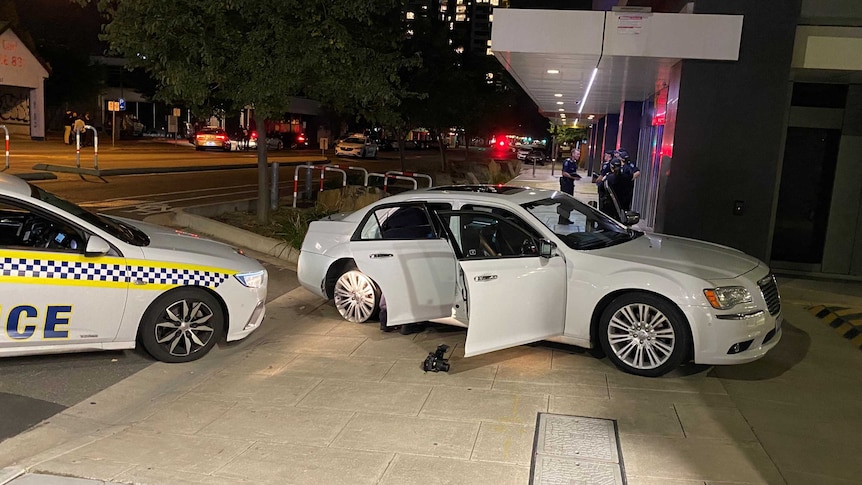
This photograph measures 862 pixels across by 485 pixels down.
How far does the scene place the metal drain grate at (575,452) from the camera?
4273 mm

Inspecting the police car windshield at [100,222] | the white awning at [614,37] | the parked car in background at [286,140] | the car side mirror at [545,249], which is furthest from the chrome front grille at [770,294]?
the parked car in background at [286,140]

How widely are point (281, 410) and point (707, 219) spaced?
7630 millimetres

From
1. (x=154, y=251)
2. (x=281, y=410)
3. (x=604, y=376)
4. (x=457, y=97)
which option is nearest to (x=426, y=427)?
(x=281, y=410)

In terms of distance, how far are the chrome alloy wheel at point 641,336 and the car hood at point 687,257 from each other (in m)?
0.43

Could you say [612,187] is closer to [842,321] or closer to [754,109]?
[754,109]

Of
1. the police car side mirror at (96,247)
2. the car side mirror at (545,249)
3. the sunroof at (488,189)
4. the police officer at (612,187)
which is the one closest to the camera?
the police car side mirror at (96,247)

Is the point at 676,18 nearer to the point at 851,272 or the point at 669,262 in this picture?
the point at 851,272

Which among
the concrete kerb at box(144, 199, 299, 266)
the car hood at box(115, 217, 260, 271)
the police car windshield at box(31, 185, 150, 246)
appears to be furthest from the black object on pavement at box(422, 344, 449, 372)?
the concrete kerb at box(144, 199, 299, 266)

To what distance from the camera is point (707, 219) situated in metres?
10.6

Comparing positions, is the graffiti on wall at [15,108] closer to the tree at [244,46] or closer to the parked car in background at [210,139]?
the parked car in background at [210,139]

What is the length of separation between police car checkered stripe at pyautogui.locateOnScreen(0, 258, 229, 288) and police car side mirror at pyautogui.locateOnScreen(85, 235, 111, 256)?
0.10 metres

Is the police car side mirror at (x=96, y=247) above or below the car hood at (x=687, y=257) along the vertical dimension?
below

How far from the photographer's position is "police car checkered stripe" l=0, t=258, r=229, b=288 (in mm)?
5410

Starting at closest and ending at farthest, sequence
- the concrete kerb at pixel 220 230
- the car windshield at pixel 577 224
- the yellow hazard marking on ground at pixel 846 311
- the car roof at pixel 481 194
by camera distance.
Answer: the car windshield at pixel 577 224, the car roof at pixel 481 194, the yellow hazard marking on ground at pixel 846 311, the concrete kerb at pixel 220 230
